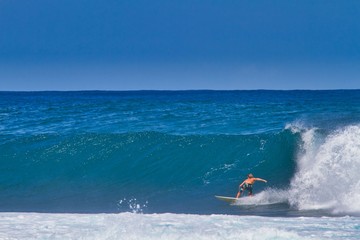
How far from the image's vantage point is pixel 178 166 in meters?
17.7

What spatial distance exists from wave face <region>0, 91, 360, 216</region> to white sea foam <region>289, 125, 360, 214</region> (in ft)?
0.09

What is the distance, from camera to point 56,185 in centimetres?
1647

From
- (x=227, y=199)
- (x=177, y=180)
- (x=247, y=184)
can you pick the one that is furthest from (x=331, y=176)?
(x=177, y=180)

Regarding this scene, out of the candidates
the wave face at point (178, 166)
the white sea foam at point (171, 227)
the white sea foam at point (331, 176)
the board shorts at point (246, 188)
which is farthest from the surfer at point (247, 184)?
the white sea foam at point (171, 227)

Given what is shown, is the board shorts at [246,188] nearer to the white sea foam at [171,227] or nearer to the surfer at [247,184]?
the surfer at [247,184]

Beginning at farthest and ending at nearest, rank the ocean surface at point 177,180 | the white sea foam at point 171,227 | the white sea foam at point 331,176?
the white sea foam at point 331,176, the ocean surface at point 177,180, the white sea foam at point 171,227

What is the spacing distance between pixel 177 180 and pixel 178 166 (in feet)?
3.67

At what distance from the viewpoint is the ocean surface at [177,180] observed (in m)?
9.89

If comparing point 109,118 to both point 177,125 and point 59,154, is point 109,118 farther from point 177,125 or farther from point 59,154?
point 59,154

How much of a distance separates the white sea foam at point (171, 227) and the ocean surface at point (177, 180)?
0.06ft

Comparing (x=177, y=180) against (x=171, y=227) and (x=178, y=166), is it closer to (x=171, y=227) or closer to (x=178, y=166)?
(x=178, y=166)

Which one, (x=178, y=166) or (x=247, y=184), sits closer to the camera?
(x=247, y=184)

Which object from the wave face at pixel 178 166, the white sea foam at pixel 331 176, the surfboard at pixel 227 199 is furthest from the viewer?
the surfboard at pixel 227 199

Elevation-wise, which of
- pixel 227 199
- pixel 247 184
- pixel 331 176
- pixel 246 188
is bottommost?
pixel 227 199
